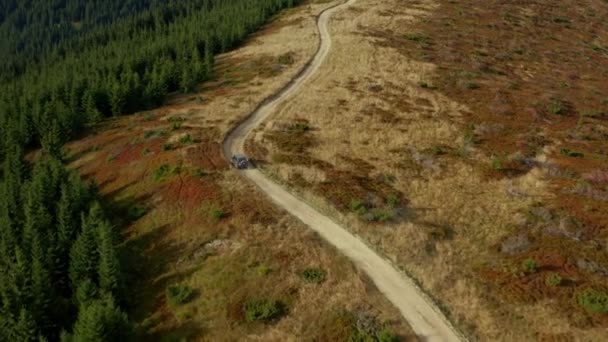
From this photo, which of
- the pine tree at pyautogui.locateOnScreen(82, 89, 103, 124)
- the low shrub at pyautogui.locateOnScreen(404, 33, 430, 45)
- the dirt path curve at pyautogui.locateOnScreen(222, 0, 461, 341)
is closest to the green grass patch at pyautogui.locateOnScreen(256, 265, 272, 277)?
the dirt path curve at pyautogui.locateOnScreen(222, 0, 461, 341)

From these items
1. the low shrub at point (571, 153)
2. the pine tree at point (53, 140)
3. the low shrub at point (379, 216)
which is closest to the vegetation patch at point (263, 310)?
the low shrub at point (379, 216)

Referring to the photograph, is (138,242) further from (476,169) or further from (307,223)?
(476,169)

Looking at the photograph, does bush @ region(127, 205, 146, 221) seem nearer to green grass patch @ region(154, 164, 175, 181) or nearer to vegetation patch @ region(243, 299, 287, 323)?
green grass patch @ region(154, 164, 175, 181)

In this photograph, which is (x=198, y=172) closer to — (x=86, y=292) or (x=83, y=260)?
(x=83, y=260)

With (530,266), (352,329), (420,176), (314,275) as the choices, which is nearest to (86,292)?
(314,275)

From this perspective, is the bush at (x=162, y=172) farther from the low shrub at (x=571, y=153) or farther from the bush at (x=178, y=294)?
the low shrub at (x=571, y=153)

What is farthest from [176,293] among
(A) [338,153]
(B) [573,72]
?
(B) [573,72]

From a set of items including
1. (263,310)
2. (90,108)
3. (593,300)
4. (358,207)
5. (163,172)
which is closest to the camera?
(263,310)
